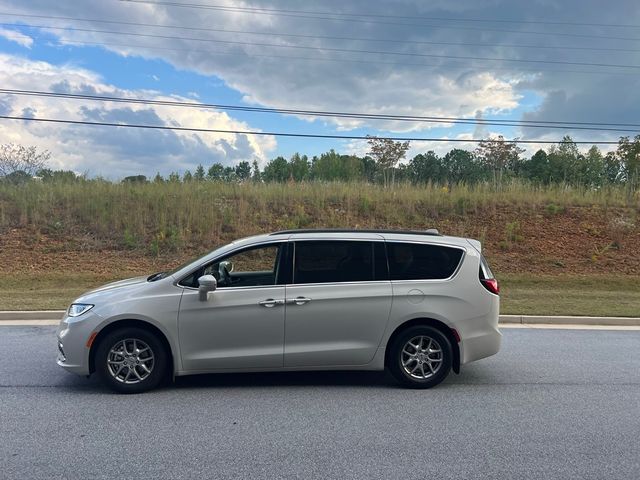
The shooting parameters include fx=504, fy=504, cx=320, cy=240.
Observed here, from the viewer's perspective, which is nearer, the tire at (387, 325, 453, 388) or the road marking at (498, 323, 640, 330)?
the tire at (387, 325, 453, 388)

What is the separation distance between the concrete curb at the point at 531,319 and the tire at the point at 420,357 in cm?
481

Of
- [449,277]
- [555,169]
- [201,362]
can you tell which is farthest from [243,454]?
[555,169]

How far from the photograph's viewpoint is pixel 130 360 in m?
5.29

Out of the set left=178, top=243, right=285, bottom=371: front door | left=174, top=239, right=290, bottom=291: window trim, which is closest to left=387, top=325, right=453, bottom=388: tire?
left=178, top=243, right=285, bottom=371: front door

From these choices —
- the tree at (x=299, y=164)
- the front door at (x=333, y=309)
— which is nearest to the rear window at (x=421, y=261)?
the front door at (x=333, y=309)

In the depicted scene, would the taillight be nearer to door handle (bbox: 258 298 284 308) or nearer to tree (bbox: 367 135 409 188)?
door handle (bbox: 258 298 284 308)

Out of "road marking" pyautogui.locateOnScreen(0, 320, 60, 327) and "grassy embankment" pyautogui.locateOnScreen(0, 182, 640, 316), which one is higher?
"grassy embankment" pyautogui.locateOnScreen(0, 182, 640, 316)

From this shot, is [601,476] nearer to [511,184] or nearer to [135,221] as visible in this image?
[135,221]

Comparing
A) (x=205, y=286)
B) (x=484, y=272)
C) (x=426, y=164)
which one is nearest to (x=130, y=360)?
(x=205, y=286)

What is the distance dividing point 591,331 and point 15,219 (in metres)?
18.8

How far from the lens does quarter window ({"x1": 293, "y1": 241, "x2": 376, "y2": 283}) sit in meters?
5.60

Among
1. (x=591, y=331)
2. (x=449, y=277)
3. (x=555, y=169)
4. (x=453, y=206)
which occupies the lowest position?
(x=591, y=331)

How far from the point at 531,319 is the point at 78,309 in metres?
8.26

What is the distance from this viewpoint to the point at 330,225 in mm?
19219
